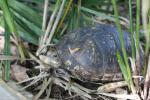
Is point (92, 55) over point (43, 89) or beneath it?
over

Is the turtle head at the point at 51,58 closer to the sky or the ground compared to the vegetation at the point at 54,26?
closer to the ground

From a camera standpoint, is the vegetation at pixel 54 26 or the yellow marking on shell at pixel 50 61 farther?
the yellow marking on shell at pixel 50 61

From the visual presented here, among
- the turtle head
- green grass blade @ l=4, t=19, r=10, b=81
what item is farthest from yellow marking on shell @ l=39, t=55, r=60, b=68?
green grass blade @ l=4, t=19, r=10, b=81

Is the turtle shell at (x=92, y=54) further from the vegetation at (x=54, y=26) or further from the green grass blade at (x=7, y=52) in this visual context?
the green grass blade at (x=7, y=52)

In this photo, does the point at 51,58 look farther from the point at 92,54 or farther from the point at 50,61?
the point at 92,54

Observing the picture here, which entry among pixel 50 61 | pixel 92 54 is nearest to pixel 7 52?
pixel 50 61

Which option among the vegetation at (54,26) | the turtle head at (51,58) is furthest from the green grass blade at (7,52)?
the turtle head at (51,58)

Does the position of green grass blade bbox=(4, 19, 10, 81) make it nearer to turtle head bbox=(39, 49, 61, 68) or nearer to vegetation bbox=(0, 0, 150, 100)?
vegetation bbox=(0, 0, 150, 100)

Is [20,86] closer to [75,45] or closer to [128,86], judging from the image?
[75,45]

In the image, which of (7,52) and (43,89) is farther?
(7,52)

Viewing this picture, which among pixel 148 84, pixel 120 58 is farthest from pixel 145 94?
pixel 120 58
